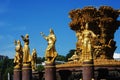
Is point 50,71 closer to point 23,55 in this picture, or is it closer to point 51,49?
point 51,49

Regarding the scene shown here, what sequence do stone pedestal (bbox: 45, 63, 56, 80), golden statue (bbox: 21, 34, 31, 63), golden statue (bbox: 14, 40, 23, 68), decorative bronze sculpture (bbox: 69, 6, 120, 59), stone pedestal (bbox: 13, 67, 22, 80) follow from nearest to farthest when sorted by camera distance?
1. stone pedestal (bbox: 45, 63, 56, 80)
2. golden statue (bbox: 21, 34, 31, 63)
3. stone pedestal (bbox: 13, 67, 22, 80)
4. golden statue (bbox: 14, 40, 23, 68)
5. decorative bronze sculpture (bbox: 69, 6, 120, 59)

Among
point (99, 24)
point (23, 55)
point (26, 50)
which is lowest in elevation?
point (23, 55)

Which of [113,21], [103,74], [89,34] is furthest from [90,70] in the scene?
[113,21]

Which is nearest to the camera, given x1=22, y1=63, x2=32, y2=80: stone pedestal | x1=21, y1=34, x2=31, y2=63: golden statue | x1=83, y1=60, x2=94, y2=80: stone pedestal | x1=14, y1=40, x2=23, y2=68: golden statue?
x1=83, y1=60, x2=94, y2=80: stone pedestal

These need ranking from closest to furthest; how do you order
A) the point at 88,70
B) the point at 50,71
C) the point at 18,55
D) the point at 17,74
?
the point at 88,70 → the point at 50,71 → the point at 17,74 → the point at 18,55

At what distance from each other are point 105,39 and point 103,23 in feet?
3.43

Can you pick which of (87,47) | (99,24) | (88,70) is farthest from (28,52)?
(99,24)

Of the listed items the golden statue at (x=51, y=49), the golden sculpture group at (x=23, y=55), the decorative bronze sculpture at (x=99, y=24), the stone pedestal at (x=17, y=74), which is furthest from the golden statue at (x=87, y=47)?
the stone pedestal at (x=17, y=74)

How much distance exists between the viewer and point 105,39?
23703mm

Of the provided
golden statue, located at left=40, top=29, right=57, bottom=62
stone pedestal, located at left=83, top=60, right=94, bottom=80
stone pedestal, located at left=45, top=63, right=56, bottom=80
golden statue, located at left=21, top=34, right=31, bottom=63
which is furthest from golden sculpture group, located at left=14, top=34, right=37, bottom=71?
stone pedestal, located at left=83, top=60, right=94, bottom=80

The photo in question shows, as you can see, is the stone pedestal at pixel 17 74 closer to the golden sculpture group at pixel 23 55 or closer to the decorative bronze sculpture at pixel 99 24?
the golden sculpture group at pixel 23 55

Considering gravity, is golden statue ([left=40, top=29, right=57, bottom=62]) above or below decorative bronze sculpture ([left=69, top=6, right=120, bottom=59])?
below

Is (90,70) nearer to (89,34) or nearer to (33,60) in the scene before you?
(89,34)

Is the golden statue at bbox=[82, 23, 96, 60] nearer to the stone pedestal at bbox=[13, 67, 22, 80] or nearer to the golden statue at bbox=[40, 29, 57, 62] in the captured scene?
the golden statue at bbox=[40, 29, 57, 62]
